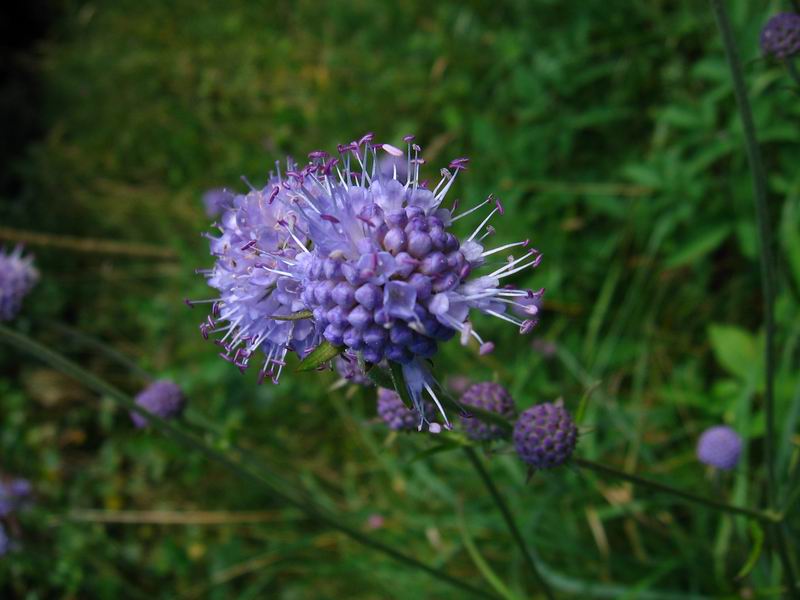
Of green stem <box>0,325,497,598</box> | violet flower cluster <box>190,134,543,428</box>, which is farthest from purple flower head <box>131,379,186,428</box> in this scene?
violet flower cluster <box>190,134,543,428</box>

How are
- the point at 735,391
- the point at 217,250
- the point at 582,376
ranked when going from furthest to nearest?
the point at 582,376
the point at 735,391
the point at 217,250

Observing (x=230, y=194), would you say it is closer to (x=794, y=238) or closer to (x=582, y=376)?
(x=582, y=376)

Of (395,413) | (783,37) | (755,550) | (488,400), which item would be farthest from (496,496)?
(783,37)

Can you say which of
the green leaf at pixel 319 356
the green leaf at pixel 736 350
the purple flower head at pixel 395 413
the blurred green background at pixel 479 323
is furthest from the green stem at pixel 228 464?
the green leaf at pixel 736 350

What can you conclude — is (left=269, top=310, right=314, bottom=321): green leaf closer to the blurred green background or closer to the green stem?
the green stem

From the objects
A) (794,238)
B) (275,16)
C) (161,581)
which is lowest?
(161,581)

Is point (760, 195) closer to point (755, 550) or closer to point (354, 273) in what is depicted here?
point (755, 550)

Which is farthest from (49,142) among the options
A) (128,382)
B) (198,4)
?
(128,382)
